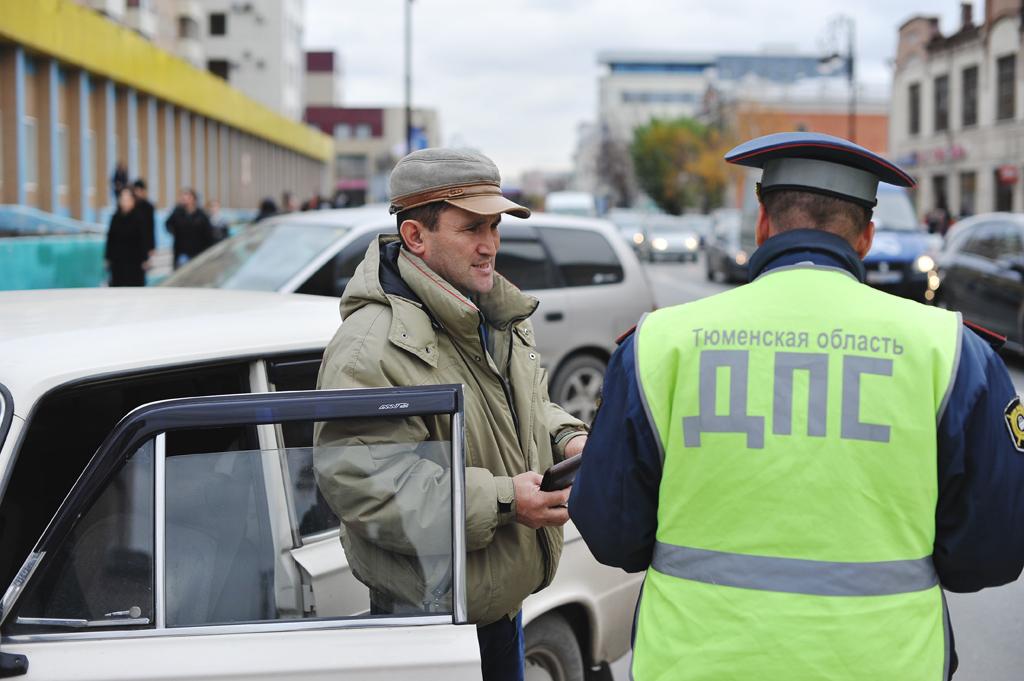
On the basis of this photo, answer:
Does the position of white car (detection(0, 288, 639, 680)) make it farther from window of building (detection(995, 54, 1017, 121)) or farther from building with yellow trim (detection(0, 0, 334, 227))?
window of building (detection(995, 54, 1017, 121))

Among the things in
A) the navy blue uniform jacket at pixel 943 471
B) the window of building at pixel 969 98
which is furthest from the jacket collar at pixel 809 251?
the window of building at pixel 969 98

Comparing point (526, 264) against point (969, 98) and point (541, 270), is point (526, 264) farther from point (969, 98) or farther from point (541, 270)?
point (969, 98)

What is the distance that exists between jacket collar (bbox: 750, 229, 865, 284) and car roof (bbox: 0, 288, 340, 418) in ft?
4.96

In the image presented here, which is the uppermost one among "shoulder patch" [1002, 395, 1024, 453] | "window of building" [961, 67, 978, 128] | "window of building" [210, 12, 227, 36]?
"window of building" [210, 12, 227, 36]

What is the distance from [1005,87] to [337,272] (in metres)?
38.4

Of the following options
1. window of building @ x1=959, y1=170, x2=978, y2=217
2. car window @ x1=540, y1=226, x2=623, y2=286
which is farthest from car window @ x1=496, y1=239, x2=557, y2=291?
window of building @ x1=959, y1=170, x2=978, y2=217

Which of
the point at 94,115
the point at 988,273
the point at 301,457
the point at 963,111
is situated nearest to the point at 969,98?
the point at 963,111

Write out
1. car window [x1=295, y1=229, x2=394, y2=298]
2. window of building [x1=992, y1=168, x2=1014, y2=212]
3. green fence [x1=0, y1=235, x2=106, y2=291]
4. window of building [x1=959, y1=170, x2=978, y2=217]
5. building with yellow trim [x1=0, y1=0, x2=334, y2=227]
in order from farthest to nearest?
window of building [x1=959, y1=170, x2=978, y2=217] → window of building [x1=992, y1=168, x2=1014, y2=212] → building with yellow trim [x1=0, y1=0, x2=334, y2=227] → green fence [x1=0, y1=235, x2=106, y2=291] → car window [x1=295, y1=229, x2=394, y2=298]

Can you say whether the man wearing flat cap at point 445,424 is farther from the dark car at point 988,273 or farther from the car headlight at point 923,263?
the car headlight at point 923,263

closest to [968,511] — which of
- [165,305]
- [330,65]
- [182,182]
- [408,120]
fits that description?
[165,305]

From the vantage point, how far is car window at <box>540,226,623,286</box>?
9.61 meters

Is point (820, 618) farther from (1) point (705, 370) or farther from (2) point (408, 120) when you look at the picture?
(2) point (408, 120)

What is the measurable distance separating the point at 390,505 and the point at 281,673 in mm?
396

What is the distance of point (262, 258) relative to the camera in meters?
8.54
